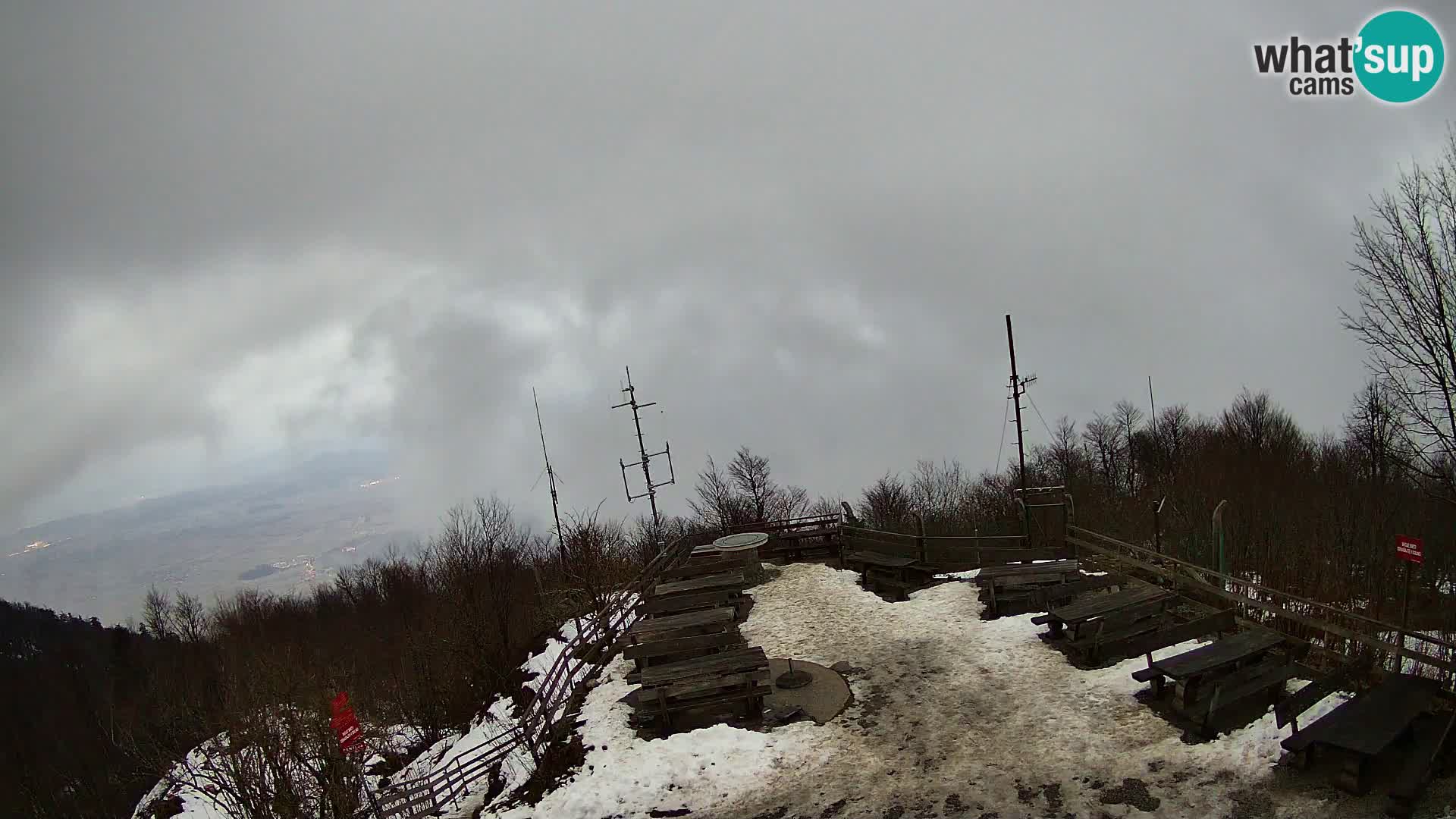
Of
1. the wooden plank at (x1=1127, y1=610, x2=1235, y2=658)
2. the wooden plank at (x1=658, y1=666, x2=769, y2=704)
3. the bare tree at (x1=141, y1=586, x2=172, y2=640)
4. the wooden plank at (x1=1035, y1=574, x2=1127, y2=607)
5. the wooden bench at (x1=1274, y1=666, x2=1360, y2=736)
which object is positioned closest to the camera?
the wooden bench at (x1=1274, y1=666, x2=1360, y2=736)

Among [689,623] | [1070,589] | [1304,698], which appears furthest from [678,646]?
[1304,698]

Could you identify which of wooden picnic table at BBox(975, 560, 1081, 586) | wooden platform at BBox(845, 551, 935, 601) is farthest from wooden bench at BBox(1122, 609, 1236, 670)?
wooden platform at BBox(845, 551, 935, 601)

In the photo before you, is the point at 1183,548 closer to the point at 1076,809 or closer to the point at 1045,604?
the point at 1045,604

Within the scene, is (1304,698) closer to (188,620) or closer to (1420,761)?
(1420,761)

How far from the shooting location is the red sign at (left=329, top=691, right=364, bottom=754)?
10359mm

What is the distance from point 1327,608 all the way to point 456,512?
1040 inches

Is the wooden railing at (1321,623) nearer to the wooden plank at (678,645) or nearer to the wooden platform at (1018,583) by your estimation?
the wooden platform at (1018,583)

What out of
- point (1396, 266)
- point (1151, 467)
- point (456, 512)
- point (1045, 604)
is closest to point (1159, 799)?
point (1045, 604)

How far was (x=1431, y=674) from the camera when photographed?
11.1 metres

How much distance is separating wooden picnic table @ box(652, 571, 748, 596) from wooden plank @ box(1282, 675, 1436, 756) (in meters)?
11.9

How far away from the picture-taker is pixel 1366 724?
7.47 meters

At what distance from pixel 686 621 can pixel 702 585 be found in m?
3.23

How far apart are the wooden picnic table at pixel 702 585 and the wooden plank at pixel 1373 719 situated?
469 inches

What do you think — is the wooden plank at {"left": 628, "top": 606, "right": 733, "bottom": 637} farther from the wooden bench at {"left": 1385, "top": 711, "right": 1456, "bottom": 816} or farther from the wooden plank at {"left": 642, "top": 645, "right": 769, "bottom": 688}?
the wooden bench at {"left": 1385, "top": 711, "right": 1456, "bottom": 816}
